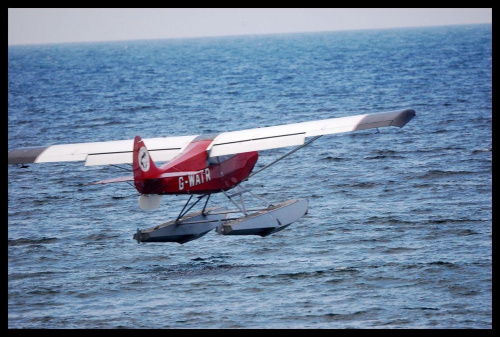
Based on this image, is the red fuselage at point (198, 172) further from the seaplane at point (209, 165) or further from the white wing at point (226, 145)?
the white wing at point (226, 145)

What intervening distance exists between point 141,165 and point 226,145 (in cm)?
286

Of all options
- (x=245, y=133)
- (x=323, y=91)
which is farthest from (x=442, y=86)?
(x=245, y=133)

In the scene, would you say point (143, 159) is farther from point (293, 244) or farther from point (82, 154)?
point (293, 244)

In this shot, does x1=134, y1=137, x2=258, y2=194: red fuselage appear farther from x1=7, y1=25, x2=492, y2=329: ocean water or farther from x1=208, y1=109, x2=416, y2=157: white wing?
x1=7, y1=25, x2=492, y2=329: ocean water

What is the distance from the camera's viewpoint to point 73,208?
33.6 meters

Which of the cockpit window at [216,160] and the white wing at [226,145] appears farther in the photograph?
the cockpit window at [216,160]

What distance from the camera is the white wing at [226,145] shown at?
2294cm

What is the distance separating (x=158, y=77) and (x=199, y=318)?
315 ft

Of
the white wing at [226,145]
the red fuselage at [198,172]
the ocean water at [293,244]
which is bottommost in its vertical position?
the ocean water at [293,244]

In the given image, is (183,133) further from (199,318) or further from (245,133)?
(199,318)

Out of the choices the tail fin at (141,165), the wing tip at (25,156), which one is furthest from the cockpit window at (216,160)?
the wing tip at (25,156)

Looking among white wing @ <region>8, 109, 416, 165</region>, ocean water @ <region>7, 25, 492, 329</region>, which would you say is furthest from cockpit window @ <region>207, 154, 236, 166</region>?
ocean water @ <region>7, 25, 492, 329</region>

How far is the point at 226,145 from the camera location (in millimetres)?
23328

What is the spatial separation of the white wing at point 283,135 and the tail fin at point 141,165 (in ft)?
7.23
